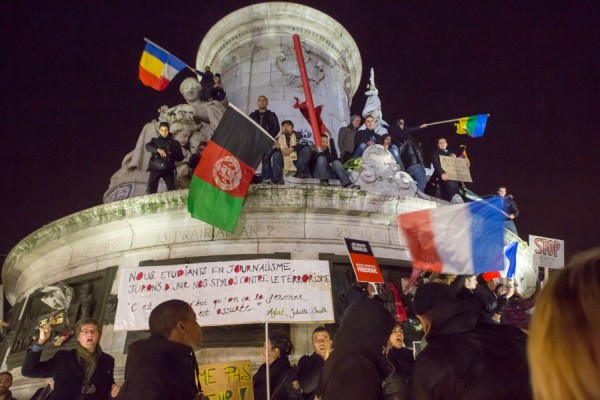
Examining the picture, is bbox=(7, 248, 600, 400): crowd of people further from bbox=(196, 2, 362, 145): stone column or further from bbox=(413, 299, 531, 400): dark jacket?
bbox=(196, 2, 362, 145): stone column

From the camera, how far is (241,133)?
10.9m

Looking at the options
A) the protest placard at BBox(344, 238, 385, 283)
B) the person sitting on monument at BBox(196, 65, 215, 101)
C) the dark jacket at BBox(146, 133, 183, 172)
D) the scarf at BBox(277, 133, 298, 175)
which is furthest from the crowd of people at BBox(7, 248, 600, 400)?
the person sitting on monument at BBox(196, 65, 215, 101)

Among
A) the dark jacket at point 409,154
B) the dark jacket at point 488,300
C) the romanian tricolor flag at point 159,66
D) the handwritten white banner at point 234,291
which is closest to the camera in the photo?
the dark jacket at point 488,300

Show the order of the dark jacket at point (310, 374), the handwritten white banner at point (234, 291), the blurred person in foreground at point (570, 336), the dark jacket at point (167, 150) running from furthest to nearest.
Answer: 1. the dark jacket at point (167, 150)
2. the handwritten white banner at point (234, 291)
3. the dark jacket at point (310, 374)
4. the blurred person in foreground at point (570, 336)

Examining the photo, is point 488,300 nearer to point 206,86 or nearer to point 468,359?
point 468,359

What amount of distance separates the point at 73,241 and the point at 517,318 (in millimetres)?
8529

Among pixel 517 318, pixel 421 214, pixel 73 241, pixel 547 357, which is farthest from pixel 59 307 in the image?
pixel 547 357

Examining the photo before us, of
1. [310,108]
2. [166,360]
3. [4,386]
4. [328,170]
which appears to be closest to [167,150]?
[328,170]

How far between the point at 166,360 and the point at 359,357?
1237 mm

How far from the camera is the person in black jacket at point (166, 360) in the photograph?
3.44 metres

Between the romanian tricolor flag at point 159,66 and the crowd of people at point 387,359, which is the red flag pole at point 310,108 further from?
the crowd of people at point 387,359

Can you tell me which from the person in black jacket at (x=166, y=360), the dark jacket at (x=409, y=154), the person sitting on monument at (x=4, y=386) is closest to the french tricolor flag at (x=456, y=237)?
the person in black jacket at (x=166, y=360)

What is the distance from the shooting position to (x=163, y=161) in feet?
37.8

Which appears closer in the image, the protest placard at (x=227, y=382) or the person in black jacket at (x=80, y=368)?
the person in black jacket at (x=80, y=368)
